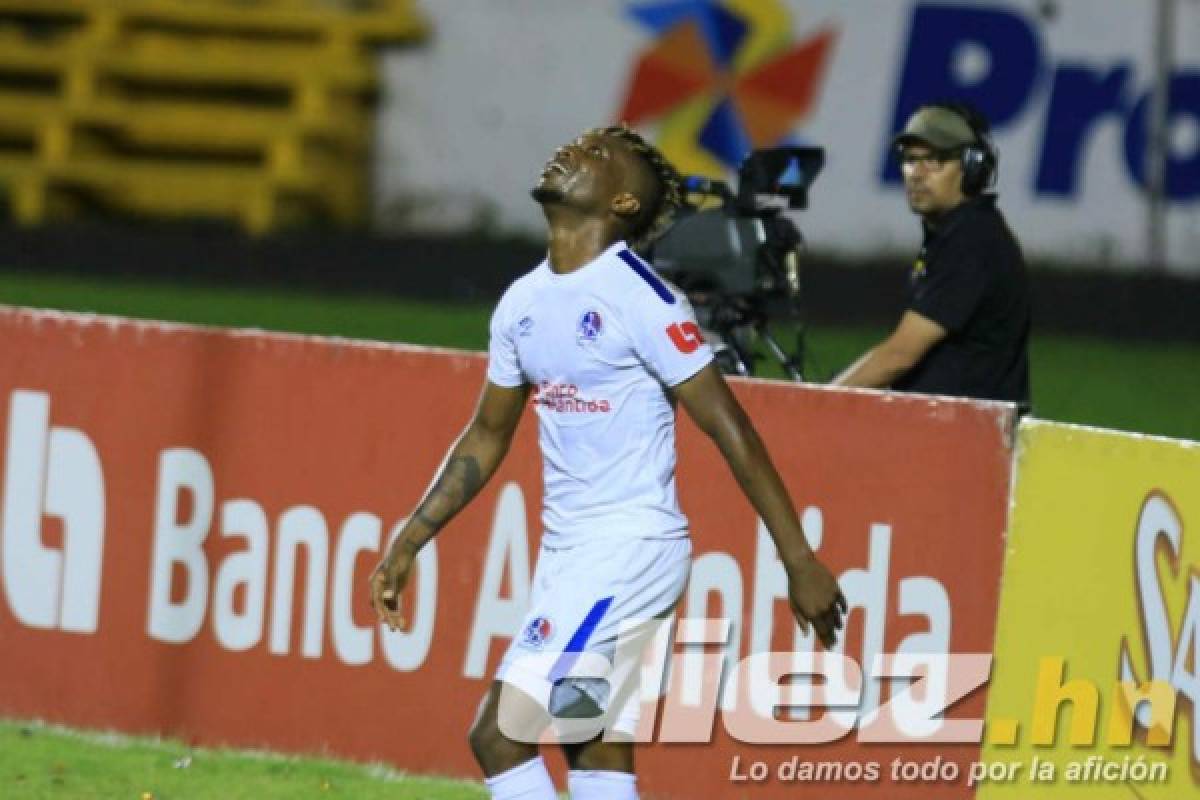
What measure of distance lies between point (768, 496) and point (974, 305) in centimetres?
248

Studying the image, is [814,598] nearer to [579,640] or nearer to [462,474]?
[579,640]

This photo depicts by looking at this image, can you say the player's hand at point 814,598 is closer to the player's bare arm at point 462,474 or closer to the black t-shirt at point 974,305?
the player's bare arm at point 462,474

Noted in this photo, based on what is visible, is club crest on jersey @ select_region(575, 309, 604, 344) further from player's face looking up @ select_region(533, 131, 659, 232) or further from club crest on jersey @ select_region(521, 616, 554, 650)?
club crest on jersey @ select_region(521, 616, 554, 650)

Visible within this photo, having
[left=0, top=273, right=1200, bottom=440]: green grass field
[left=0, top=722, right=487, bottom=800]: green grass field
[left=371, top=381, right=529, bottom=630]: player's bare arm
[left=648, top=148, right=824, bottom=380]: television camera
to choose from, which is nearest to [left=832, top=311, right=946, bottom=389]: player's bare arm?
[left=648, top=148, right=824, bottom=380]: television camera

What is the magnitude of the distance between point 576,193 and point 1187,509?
6.85 feet

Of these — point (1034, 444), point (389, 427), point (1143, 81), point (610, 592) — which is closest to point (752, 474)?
point (610, 592)

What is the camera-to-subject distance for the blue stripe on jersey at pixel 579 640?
5.83m

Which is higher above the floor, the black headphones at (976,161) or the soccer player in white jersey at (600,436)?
the black headphones at (976,161)

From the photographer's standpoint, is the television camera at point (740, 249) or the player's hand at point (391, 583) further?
the television camera at point (740, 249)

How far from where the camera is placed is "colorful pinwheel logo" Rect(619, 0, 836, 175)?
2234 cm

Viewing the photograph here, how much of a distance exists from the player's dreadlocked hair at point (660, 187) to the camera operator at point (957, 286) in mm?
2080

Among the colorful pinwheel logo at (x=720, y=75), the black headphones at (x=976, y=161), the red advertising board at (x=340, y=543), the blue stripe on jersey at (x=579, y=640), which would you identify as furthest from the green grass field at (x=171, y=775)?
the colorful pinwheel logo at (x=720, y=75)

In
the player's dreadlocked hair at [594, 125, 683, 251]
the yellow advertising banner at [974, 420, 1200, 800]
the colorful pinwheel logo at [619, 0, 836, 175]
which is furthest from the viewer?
the colorful pinwheel logo at [619, 0, 836, 175]

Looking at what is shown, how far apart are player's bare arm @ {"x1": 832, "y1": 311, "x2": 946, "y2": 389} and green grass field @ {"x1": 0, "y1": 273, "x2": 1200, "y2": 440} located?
7746 millimetres
